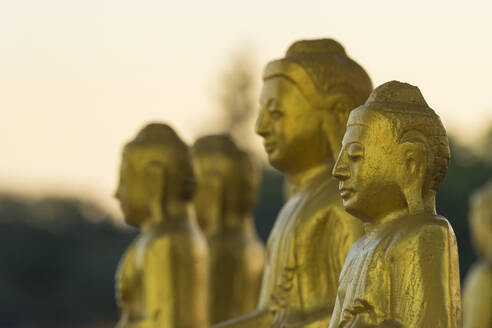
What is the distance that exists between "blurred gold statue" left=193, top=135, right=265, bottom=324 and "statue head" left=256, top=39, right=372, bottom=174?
410 cm

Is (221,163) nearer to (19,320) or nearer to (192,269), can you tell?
(192,269)

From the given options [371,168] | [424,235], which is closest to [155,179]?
[371,168]

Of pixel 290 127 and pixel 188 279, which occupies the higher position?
pixel 290 127

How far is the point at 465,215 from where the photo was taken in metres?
24.0

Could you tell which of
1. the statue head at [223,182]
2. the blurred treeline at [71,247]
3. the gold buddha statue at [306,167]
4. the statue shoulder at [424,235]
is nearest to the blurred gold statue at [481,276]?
the statue head at [223,182]

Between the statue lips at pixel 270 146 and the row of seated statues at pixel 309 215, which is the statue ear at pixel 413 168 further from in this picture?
the statue lips at pixel 270 146

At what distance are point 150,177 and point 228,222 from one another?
7.61ft

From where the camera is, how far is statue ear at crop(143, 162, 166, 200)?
12.0m

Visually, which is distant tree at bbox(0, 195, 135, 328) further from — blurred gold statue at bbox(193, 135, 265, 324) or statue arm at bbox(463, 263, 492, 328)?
blurred gold statue at bbox(193, 135, 265, 324)

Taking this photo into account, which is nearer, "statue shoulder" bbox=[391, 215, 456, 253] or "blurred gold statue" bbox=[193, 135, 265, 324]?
"statue shoulder" bbox=[391, 215, 456, 253]

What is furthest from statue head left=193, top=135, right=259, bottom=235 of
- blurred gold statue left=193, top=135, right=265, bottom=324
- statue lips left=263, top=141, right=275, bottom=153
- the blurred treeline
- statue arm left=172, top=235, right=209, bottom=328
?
the blurred treeline

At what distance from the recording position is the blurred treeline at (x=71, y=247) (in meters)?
26.0

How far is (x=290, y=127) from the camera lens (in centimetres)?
973

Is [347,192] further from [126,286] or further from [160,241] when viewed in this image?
[126,286]
